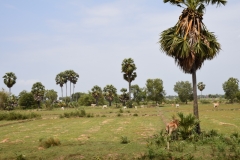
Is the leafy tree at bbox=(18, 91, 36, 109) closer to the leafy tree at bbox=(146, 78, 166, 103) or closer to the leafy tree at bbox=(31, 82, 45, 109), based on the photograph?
the leafy tree at bbox=(31, 82, 45, 109)

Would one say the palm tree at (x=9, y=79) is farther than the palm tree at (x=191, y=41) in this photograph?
Yes

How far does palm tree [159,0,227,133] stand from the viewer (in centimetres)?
1355

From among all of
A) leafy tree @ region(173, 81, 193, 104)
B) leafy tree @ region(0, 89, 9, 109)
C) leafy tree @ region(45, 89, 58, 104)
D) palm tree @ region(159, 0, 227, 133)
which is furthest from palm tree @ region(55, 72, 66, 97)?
palm tree @ region(159, 0, 227, 133)

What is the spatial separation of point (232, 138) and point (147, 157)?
468 centimetres

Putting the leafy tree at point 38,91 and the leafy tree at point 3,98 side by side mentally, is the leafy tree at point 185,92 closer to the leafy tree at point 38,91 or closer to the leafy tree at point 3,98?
the leafy tree at point 38,91

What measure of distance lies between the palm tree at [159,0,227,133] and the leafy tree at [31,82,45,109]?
72.5m

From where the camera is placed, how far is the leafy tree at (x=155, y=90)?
77625 mm

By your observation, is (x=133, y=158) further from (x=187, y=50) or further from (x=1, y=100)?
(x=1, y=100)

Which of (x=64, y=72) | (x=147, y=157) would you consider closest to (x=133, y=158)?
(x=147, y=157)

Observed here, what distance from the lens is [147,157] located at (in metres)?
10.4

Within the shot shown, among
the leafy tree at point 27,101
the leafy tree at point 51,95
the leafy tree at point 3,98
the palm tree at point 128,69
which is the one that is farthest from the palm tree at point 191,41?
the leafy tree at point 51,95

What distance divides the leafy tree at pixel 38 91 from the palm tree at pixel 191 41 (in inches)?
2854

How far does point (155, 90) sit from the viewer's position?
77.7 meters

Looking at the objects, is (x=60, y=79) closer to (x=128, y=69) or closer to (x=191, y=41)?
(x=128, y=69)
